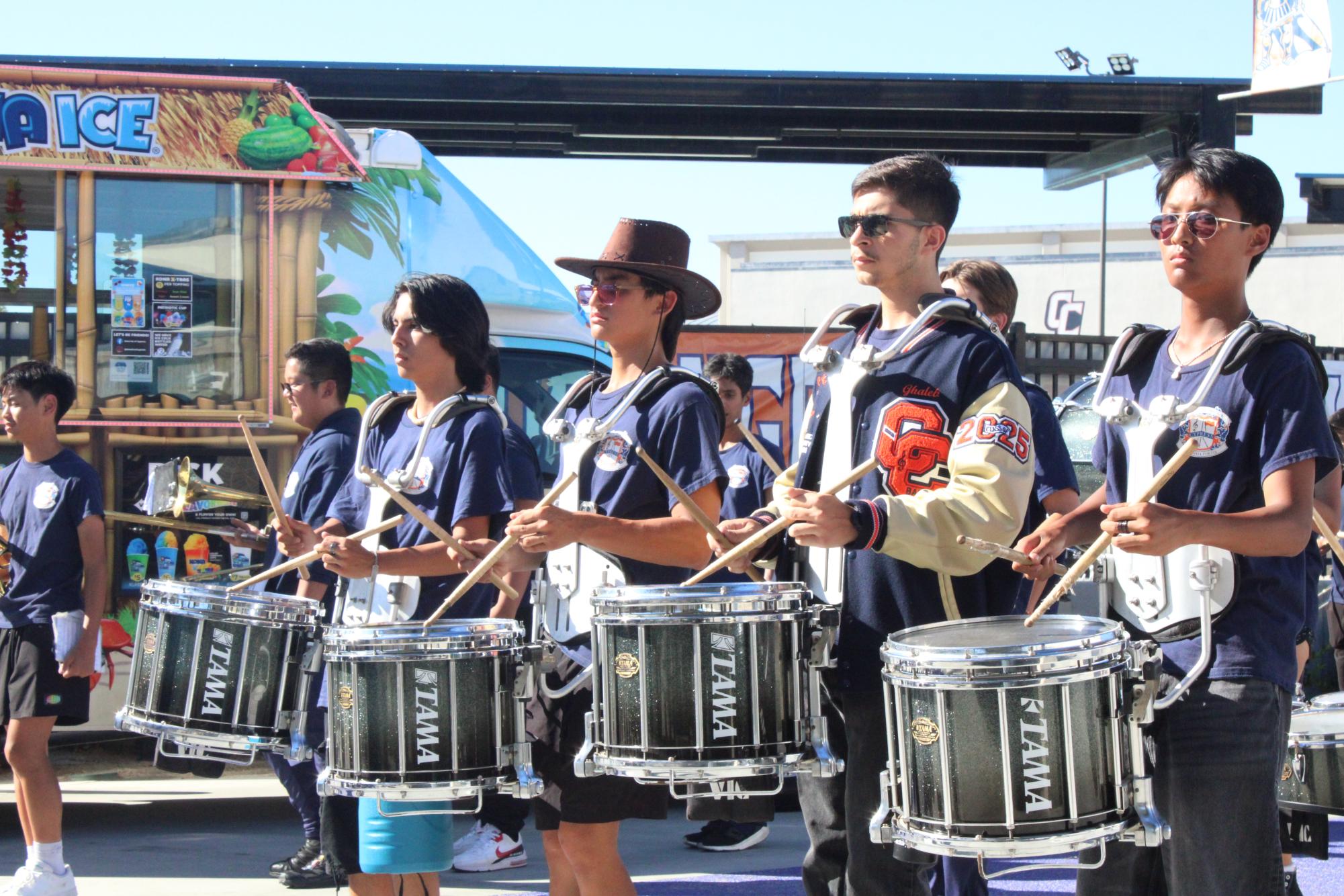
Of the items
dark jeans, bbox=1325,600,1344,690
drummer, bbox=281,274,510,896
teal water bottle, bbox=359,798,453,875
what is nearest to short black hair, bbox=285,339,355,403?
drummer, bbox=281,274,510,896

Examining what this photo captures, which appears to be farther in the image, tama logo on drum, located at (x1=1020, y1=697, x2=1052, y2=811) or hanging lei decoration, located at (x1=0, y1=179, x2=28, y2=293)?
hanging lei decoration, located at (x1=0, y1=179, x2=28, y2=293)

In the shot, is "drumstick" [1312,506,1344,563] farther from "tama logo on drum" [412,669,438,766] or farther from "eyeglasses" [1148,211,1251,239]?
"tama logo on drum" [412,669,438,766]

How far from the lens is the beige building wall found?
140 ft

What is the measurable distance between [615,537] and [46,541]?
313 centimetres

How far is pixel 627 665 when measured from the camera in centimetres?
329

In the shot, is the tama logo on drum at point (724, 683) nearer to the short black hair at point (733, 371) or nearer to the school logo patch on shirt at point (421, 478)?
the school logo patch on shirt at point (421, 478)

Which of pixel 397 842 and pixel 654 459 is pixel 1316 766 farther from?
pixel 397 842

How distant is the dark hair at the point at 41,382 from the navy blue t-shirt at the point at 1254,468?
448cm

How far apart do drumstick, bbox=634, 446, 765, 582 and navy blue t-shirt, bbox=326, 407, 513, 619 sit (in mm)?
571

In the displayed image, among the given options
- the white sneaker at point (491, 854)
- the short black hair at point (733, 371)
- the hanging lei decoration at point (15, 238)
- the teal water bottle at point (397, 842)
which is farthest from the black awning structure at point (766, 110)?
the teal water bottle at point (397, 842)

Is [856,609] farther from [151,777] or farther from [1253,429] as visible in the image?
[151,777]

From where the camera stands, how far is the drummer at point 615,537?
3.75 metres

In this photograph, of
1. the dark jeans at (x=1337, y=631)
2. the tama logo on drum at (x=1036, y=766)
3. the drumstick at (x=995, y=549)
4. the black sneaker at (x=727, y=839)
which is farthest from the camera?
the dark jeans at (x=1337, y=631)

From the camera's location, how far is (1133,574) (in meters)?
3.14
